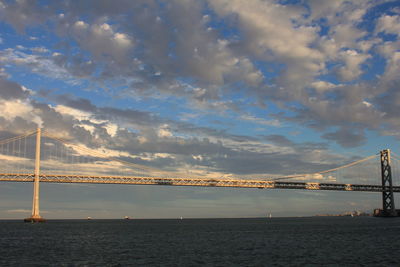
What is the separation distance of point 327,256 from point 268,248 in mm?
8354

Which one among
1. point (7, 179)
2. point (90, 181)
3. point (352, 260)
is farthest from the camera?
point (90, 181)

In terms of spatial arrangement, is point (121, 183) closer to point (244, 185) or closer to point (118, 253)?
point (244, 185)

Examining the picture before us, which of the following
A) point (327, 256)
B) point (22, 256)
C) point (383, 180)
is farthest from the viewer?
point (383, 180)

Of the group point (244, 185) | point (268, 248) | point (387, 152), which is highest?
point (387, 152)

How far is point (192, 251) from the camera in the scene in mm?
40656

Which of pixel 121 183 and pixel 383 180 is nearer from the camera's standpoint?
pixel 121 183

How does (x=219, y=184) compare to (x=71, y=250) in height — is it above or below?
above

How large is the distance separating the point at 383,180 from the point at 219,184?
171 ft

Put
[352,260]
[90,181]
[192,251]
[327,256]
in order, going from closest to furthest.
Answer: [352,260] → [327,256] → [192,251] → [90,181]

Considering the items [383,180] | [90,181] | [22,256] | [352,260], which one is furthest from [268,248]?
[383,180]

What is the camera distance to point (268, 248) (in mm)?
42469

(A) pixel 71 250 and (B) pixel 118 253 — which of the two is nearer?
(B) pixel 118 253

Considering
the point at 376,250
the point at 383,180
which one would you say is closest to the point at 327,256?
the point at 376,250

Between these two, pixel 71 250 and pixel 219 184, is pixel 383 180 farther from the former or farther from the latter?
pixel 71 250
